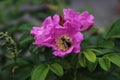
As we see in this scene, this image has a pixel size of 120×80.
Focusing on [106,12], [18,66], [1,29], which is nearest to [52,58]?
[18,66]

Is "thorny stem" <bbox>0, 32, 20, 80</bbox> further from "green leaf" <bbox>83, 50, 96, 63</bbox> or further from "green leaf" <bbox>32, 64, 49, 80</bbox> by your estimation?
"green leaf" <bbox>83, 50, 96, 63</bbox>

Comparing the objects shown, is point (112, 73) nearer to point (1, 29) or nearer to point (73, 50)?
point (73, 50)

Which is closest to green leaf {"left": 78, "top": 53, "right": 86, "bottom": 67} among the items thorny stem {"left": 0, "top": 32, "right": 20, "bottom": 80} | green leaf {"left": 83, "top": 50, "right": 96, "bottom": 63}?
green leaf {"left": 83, "top": 50, "right": 96, "bottom": 63}

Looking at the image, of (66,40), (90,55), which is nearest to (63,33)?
(66,40)

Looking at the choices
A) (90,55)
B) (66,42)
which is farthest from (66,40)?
(90,55)

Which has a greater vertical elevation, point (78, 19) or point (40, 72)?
point (78, 19)

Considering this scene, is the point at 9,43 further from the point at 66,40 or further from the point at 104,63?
the point at 104,63
